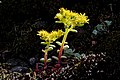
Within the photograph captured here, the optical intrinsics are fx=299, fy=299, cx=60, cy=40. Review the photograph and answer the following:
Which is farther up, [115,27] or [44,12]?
[44,12]

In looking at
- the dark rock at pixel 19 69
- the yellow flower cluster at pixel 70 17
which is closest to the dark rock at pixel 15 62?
the dark rock at pixel 19 69

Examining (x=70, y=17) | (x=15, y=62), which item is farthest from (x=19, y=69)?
(x=70, y=17)

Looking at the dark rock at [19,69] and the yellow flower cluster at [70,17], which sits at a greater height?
the yellow flower cluster at [70,17]

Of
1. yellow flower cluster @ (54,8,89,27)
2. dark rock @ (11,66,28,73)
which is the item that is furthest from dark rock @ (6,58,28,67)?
yellow flower cluster @ (54,8,89,27)

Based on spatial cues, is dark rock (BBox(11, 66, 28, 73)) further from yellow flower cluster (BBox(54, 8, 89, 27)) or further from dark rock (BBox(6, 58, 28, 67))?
yellow flower cluster (BBox(54, 8, 89, 27))

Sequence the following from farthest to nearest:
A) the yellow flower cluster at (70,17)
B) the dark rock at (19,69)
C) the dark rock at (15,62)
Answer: the dark rock at (15,62), the dark rock at (19,69), the yellow flower cluster at (70,17)

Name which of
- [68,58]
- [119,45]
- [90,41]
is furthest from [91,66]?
[90,41]

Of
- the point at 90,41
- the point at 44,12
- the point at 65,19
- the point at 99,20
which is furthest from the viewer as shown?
the point at 44,12

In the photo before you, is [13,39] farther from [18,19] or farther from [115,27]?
[115,27]

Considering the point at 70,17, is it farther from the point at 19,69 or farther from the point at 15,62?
the point at 15,62

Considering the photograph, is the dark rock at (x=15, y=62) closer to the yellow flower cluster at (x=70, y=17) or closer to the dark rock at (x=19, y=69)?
the dark rock at (x=19, y=69)

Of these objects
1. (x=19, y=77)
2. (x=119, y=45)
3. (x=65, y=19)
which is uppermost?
(x=65, y=19)
